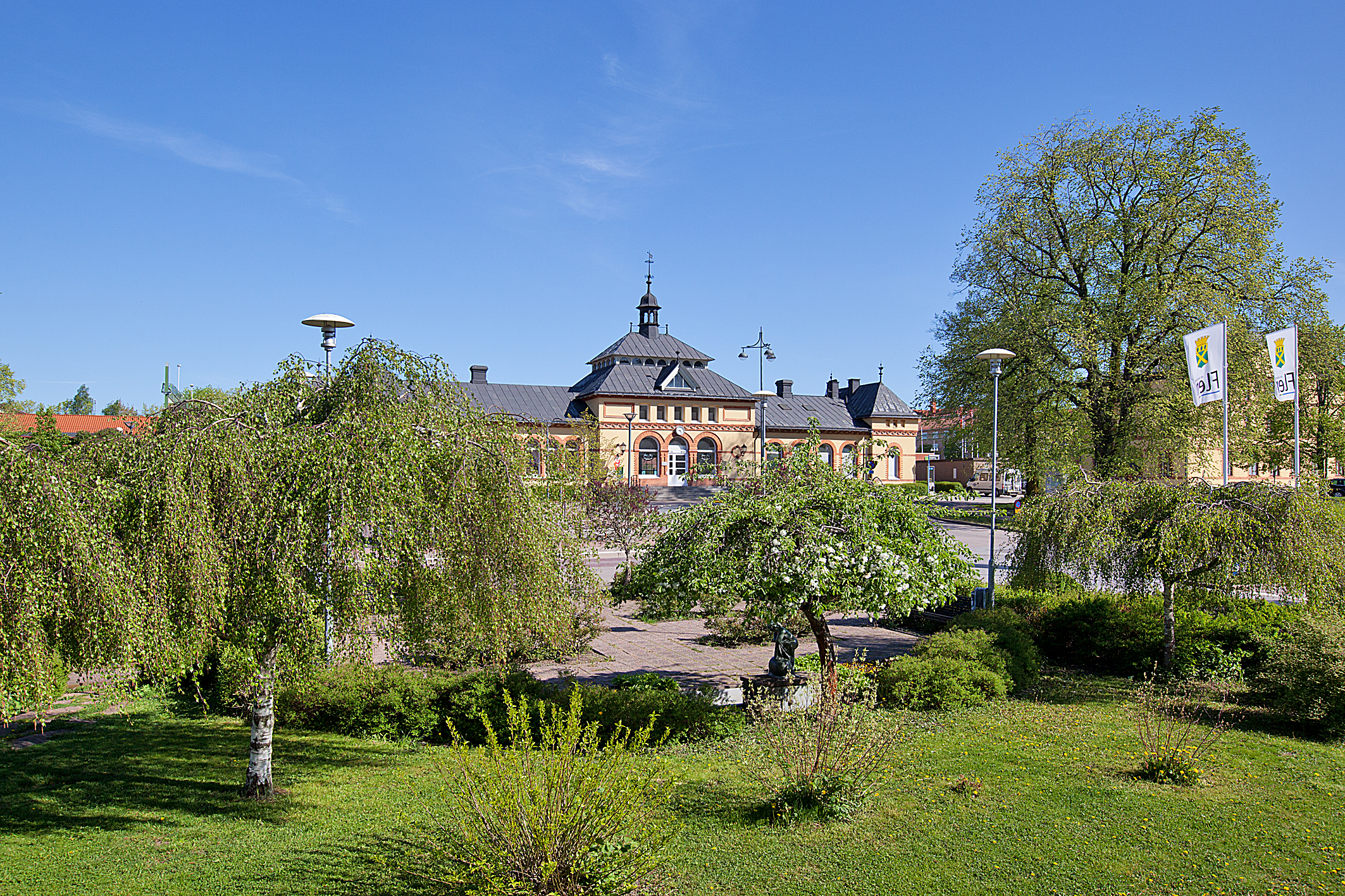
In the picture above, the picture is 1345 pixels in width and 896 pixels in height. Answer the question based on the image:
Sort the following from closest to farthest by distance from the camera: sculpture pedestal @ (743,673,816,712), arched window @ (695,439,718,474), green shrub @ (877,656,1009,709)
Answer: sculpture pedestal @ (743,673,816,712) < green shrub @ (877,656,1009,709) < arched window @ (695,439,718,474)

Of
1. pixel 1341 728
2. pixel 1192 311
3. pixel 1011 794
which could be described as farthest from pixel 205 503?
pixel 1192 311

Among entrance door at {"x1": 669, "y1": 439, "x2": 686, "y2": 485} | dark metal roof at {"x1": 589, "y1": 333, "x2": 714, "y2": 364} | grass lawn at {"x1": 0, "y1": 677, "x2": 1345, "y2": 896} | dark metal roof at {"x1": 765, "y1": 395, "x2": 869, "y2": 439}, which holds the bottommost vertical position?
grass lawn at {"x1": 0, "y1": 677, "x2": 1345, "y2": 896}

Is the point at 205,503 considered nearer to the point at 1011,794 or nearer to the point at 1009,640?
the point at 1011,794

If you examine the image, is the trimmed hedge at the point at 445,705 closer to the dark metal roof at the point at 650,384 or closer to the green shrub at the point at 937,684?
the green shrub at the point at 937,684

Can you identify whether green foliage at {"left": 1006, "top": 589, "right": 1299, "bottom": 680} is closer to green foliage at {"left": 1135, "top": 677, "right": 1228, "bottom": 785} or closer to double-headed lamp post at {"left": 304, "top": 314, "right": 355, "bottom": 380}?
green foliage at {"left": 1135, "top": 677, "right": 1228, "bottom": 785}

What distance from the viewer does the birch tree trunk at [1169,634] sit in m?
12.2

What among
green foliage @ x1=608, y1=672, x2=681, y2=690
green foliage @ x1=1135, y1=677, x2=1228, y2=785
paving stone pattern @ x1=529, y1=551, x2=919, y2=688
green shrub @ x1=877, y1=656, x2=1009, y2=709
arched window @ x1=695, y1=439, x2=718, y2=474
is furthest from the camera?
arched window @ x1=695, y1=439, x2=718, y2=474

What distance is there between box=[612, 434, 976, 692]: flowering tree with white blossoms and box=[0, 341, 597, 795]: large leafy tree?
1802 millimetres

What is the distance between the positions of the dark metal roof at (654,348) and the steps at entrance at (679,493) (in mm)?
9568

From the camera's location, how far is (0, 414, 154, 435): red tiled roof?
21.5 ft

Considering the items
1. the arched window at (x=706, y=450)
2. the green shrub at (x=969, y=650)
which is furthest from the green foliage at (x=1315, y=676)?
the arched window at (x=706, y=450)

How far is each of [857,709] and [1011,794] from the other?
1.60 metres

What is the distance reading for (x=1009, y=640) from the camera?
12.5 m

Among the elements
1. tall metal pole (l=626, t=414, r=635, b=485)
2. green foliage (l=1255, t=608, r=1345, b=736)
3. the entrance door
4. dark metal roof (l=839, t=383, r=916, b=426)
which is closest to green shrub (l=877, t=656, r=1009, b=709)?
green foliage (l=1255, t=608, r=1345, b=736)
